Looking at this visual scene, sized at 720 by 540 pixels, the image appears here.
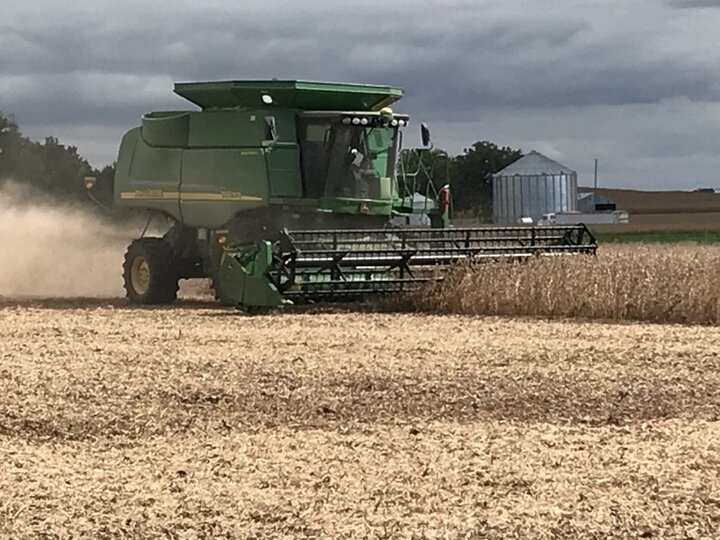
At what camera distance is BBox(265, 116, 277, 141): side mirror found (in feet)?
52.0

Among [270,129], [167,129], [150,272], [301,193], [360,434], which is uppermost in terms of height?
[167,129]

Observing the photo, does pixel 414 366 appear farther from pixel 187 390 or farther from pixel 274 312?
pixel 274 312

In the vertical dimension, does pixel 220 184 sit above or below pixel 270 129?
below

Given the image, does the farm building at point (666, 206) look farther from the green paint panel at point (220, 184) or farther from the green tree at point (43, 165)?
the green paint panel at point (220, 184)

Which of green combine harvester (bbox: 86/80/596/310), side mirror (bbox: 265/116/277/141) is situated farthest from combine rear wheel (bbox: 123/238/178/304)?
side mirror (bbox: 265/116/277/141)

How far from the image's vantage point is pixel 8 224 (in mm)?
21109

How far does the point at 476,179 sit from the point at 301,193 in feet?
203

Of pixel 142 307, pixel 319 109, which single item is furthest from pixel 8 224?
pixel 319 109

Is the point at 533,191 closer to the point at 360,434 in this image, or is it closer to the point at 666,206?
the point at 666,206

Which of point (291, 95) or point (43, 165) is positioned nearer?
point (291, 95)

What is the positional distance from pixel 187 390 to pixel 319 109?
8.61 metres

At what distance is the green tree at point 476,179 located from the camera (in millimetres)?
74188

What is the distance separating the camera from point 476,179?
77.4 metres

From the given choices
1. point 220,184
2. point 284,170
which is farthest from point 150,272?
point 284,170
